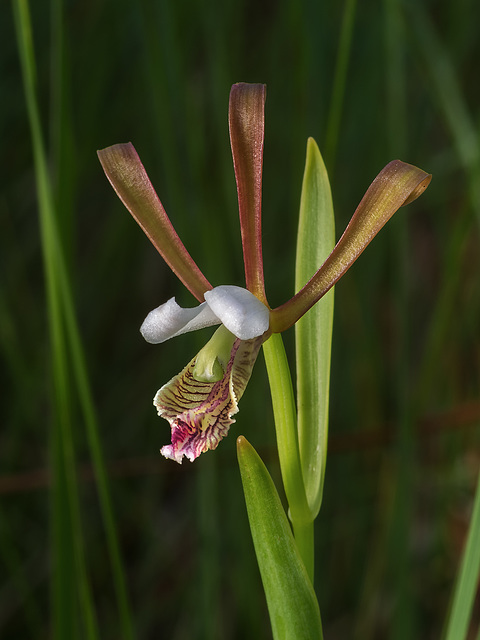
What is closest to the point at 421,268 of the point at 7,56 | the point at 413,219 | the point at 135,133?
the point at 413,219

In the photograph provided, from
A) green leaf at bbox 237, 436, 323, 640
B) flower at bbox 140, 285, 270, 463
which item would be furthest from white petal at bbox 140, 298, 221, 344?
green leaf at bbox 237, 436, 323, 640

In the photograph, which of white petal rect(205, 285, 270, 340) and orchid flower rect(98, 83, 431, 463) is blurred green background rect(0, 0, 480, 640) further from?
white petal rect(205, 285, 270, 340)

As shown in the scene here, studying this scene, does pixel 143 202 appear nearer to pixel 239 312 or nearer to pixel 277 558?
pixel 239 312

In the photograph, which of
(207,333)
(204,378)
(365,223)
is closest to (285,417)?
(204,378)

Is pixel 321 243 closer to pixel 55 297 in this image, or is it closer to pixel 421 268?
pixel 55 297

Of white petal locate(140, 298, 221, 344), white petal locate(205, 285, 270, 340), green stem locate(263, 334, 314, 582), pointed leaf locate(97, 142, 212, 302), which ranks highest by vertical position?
pointed leaf locate(97, 142, 212, 302)

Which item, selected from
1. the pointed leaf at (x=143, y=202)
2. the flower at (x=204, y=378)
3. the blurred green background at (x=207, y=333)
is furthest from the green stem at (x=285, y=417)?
the blurred green background at (x=207, y=333)
